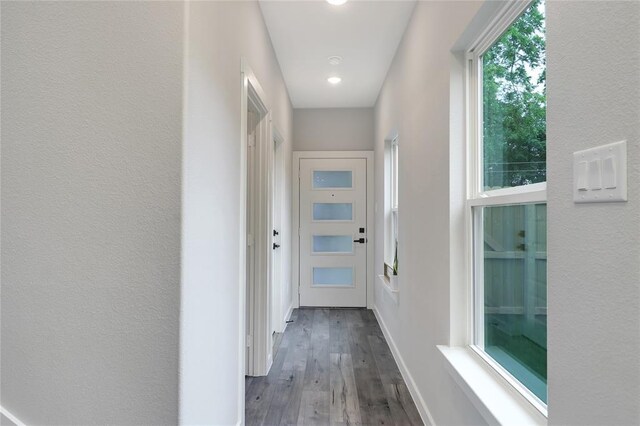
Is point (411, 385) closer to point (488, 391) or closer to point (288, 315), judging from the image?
point (488, 391)

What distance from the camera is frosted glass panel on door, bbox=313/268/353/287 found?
4344 mm

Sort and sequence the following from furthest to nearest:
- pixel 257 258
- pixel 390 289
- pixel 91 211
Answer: pixel 390 289 → pixel 257 258 → pixel 91 211

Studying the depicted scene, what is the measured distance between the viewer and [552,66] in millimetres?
855

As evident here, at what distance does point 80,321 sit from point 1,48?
1033 millimetres

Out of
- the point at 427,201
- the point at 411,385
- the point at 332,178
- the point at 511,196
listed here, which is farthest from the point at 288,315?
the point at 511,196

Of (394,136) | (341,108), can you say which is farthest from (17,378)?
(341,108)

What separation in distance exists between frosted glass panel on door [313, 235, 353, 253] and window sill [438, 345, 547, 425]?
280cm

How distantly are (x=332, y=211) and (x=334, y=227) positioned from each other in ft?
0.71

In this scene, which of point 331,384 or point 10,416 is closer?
point 10,416

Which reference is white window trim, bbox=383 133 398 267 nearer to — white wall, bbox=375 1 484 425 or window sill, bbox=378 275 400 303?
window sill, bbox=378 275 400 303

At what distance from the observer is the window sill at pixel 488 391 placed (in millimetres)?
1036

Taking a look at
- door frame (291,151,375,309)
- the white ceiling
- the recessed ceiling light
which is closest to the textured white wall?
the white ceiling

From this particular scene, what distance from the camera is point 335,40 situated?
2689 mm

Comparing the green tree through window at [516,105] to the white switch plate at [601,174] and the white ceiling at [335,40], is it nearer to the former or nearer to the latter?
the white switch plate at [601,174]
